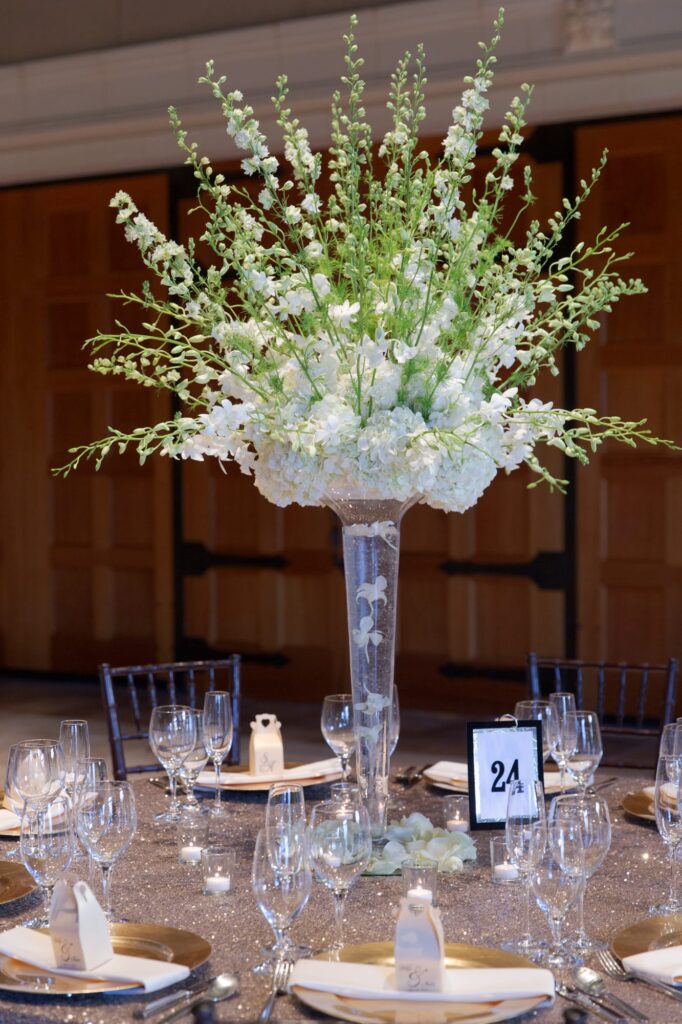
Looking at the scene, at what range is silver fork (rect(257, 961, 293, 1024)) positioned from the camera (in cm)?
159

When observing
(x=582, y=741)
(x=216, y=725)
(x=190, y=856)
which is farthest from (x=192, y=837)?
(x=582, y=741)

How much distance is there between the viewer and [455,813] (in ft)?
8.18

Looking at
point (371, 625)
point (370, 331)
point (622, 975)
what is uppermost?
point (370, 331)

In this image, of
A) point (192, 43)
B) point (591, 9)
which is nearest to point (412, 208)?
point (591, 9)

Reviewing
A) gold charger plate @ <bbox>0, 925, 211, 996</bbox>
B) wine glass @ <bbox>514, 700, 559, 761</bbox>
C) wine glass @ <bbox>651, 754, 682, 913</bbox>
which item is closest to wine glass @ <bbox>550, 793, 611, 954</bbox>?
wine glass @ <bbox>651, 754, 682, 913</bbox>

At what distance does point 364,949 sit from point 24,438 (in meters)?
6.97

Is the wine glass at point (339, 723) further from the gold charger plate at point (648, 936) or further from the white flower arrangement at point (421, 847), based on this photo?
the gold charger plate at point (648, 936)

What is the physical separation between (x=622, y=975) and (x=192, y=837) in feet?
2.94

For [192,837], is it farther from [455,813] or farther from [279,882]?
[279,882]

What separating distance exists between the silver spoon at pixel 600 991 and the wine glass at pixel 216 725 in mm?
1003

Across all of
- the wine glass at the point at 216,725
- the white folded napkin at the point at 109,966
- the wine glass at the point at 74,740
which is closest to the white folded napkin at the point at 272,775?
the wine glass at the point at 216,725

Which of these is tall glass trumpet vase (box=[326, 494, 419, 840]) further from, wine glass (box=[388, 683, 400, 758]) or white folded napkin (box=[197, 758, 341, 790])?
white folded napkin (box=[197, 758, 341, 790])

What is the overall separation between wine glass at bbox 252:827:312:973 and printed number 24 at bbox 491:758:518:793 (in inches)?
27.1

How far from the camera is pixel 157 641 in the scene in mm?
7844
